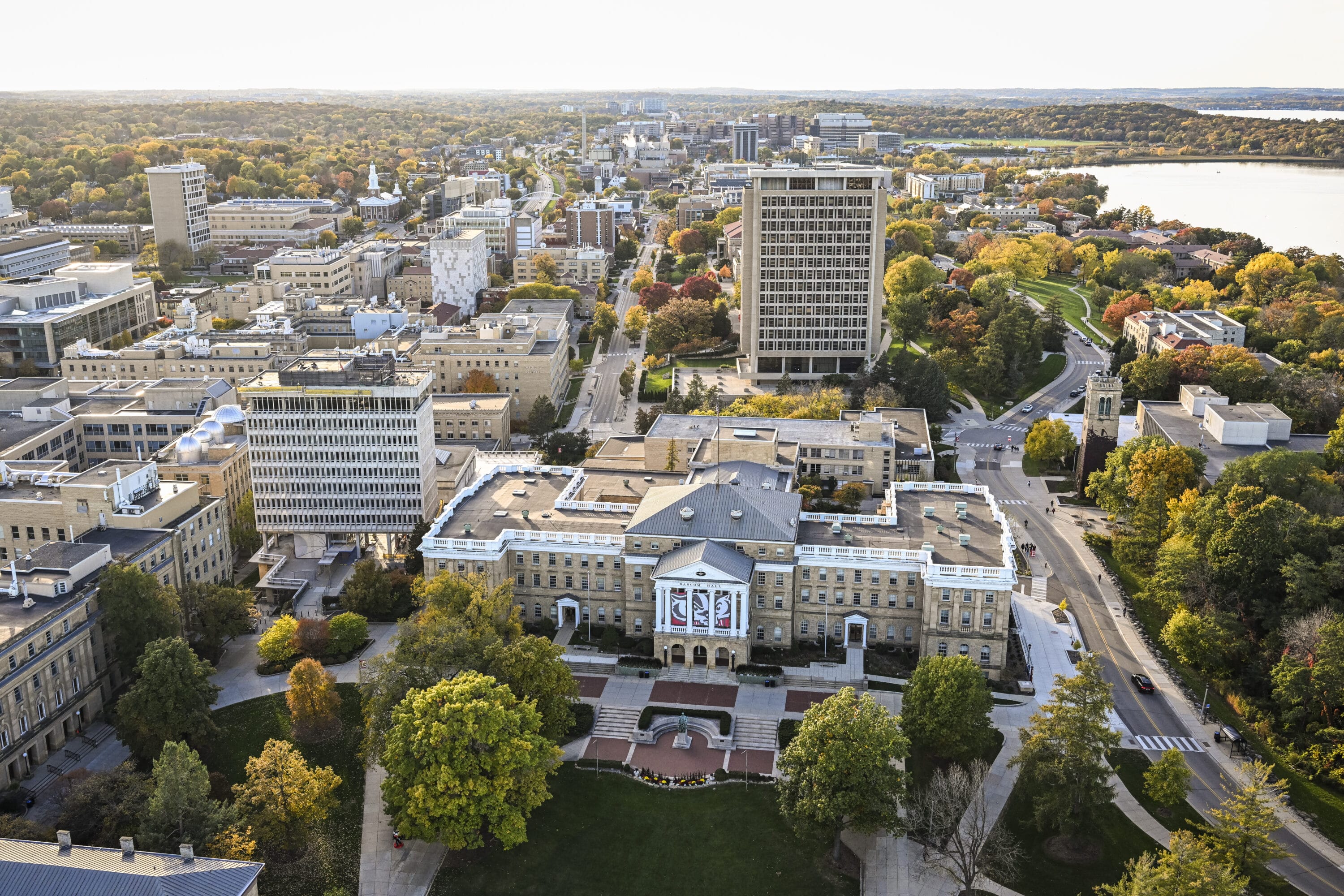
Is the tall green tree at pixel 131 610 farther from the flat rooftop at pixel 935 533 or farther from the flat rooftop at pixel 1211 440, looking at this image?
the flat rooftop at pixel 1211 440

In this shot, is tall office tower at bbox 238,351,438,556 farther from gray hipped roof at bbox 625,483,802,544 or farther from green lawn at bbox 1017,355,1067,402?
green lawn at bbox 1017,355,1067,402

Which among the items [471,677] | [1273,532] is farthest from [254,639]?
[1273,532]

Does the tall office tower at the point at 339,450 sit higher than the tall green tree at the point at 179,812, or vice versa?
the tall office tower at the point at 339,450

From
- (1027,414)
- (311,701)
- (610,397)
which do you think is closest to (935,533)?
(311,701)

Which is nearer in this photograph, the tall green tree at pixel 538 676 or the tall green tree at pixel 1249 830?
the tall green tree at pixel 1249 830

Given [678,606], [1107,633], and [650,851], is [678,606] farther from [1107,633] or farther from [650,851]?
[1107,633]

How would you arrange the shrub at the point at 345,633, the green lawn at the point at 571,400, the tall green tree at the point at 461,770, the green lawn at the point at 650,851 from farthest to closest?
the green lawn at the point at 571,400 < the shrub at the point at 345,633 < the green lawn at the point at 650,851 < the tall green tree at the point at 461,770

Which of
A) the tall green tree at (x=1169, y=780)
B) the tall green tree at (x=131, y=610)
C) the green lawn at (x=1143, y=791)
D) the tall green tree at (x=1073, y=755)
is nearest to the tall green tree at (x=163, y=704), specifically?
the tall green tree at (x=131, y=610)

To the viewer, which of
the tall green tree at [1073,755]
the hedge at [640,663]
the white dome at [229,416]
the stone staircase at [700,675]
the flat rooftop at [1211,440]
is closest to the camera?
the tall green tree at [1073,755]
